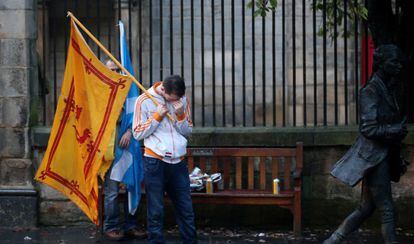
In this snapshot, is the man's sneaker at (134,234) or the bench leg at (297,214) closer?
the bench leg at (297,214)

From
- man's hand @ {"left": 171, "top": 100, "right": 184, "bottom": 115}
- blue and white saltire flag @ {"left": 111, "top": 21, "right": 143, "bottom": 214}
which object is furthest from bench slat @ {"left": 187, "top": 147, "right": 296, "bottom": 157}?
man's hand @ {"left": 171, "top": 100, "right": 184, "bottom": 115}

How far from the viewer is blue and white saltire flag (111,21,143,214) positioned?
29.9ft

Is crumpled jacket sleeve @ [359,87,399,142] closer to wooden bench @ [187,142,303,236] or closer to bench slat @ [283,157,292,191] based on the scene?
wooden bench @ [187,142,303,236]

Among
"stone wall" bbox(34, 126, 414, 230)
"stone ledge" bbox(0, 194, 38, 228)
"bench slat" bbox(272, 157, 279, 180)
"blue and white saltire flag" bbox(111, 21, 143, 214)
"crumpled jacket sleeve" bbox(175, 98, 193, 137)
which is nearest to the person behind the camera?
"crumpled jacket sleeve" bbox(175, 98, 193, 137)

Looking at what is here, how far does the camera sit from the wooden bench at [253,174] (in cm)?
927

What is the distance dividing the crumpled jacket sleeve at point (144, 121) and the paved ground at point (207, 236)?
1.57 metres

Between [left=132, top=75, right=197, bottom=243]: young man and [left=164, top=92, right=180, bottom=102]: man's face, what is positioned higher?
[left=164, top=92, right=180, bottom=102]: man's face

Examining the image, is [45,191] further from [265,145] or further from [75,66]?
[265,145]

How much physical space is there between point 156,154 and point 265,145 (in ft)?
6.60

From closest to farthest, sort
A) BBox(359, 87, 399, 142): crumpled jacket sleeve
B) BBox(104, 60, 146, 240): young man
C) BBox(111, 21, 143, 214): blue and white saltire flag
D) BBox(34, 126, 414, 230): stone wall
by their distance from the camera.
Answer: BBox(359, 87, 399, 142): crumpled jacket sleeve, BBox(111, 21, 143, 214): blue and white saltire flag, BBox(104, 60, 146, 240): young man, BBox(34, 126, 414, 230): stone wall

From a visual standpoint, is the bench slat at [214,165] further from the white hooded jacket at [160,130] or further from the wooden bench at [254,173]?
the white hooded jacket at [160,130]

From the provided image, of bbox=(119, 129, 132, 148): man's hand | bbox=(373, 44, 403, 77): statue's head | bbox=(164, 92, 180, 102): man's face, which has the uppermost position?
bbox=(373, 44, 403, 77): statue's head

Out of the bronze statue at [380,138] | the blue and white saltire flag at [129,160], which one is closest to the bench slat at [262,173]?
the blue and white saltire flag at [129,160]

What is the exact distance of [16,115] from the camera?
32.8ft
